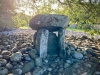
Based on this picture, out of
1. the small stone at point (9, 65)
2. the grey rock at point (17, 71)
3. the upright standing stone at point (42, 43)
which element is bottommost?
the grey rock at point (17, 71)

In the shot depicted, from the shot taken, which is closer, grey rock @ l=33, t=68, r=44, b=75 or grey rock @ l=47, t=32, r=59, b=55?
grey rock @ l=33, t=68, r=44, b=75

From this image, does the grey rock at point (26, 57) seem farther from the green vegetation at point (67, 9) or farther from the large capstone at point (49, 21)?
the green vegetation at point (67, 9)

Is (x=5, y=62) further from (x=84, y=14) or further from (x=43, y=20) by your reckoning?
(x=84, y=14)

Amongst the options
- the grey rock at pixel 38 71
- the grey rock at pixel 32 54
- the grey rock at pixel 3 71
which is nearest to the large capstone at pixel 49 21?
the grey rock at pixel 32 54

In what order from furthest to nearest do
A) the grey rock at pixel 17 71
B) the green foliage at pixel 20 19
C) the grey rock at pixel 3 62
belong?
the green foliage at pixel 20 19, the grey rock at pixel 3 62, the grey rock at pixel 17 71

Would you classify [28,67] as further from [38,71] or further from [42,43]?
[42,43]

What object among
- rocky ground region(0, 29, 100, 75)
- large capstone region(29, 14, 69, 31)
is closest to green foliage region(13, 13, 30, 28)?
large capstone region(29, 14, 69, 31)

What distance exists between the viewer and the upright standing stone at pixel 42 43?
7316 millimetres

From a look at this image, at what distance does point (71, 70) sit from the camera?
21.3 feet

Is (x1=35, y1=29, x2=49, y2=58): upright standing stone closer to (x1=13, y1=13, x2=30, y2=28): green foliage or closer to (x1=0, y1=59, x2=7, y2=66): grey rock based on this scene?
(x1=0, y1=59, x2=7, y2=66): grey rock

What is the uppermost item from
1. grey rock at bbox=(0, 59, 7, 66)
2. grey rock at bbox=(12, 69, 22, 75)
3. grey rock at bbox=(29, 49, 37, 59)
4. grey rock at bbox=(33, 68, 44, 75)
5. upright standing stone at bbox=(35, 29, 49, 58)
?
upright standing stone at bbox=(35, 29, 49, 58)

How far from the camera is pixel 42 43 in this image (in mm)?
7391

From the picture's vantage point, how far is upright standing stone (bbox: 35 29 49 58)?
24.0ft

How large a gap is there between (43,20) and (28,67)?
7.82ft
